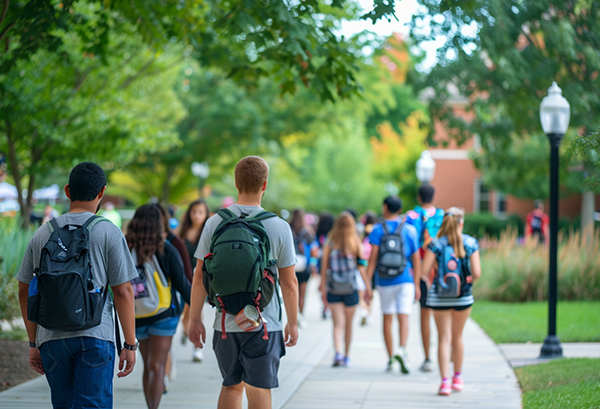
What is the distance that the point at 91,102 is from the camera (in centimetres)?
1228

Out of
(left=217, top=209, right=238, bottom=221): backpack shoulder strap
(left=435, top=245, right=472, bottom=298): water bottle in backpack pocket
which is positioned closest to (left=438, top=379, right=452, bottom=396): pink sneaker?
(left=435, top=245, right=472, bottom=298): water bottle in backpack pocket

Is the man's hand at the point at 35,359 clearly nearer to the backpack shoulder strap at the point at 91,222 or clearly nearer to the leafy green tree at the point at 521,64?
the backpack shoulder strap at the point at 91,222

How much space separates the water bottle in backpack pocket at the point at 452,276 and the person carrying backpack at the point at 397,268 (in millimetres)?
1019

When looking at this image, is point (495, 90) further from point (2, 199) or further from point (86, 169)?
point (2, 199)

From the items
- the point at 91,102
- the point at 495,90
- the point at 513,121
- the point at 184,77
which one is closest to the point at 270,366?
the point at 91,102

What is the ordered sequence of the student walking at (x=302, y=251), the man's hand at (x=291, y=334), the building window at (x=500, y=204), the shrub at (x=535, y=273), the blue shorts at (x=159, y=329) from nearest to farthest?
the man's hand at (x=291, y=334) → the blue shorts at (x=159, y=329) → the student walking at (x=302, y=251) → the shrub at (x=535, y=273) → the building window at (x=500, y=204)

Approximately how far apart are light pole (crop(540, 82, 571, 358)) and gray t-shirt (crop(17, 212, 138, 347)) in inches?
237

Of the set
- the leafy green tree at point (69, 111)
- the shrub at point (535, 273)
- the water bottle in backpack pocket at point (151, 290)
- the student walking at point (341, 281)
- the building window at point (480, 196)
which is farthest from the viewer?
the building window at point (480, 196)

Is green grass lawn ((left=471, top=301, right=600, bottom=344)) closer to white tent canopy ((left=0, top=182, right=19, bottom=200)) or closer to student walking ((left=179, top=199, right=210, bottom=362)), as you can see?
student walking ((left=179, top=199, right=210, bottom=362))

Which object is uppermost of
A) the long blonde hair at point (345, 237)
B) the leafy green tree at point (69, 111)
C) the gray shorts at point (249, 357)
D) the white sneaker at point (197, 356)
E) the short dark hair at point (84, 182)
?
the leafy green tree at point (69, 111)

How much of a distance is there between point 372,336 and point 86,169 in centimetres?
763

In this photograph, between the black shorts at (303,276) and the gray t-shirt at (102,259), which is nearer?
the gray t-shirt at (102,259)

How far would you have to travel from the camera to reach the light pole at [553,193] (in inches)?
326

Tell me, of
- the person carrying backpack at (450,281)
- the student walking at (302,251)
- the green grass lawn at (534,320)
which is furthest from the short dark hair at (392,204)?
the student walking at (302,251)
